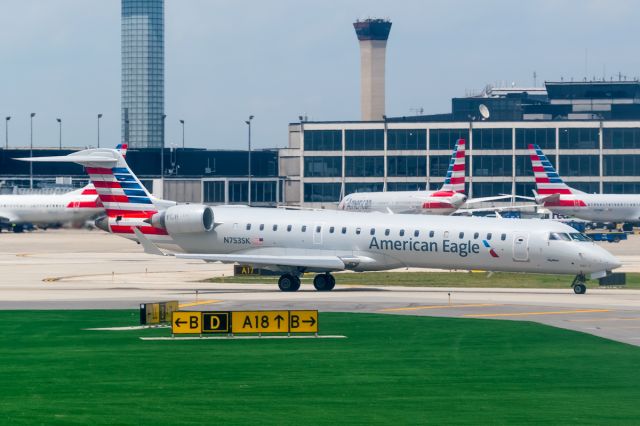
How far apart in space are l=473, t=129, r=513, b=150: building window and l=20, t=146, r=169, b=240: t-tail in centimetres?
10545

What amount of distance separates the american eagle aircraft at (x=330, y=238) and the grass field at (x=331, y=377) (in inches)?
485

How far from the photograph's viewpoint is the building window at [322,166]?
540ft

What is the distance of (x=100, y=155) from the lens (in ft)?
194

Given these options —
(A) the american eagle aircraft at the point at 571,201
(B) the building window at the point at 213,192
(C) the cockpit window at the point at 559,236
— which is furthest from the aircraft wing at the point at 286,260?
(B) the building window at the point at 213,192

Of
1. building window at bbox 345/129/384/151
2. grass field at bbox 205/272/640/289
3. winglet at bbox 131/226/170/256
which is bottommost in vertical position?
A: grass field at bbox 205/272/640/289

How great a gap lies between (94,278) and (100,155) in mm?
8928

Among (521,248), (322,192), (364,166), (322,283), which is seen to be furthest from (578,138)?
(521,248)

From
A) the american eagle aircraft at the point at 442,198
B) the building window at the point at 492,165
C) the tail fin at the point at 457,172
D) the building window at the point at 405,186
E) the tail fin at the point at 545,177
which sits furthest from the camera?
the building window at the point at 405,186

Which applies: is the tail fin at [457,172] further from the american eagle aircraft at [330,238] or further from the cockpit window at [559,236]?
the cockpit window at [559,236]

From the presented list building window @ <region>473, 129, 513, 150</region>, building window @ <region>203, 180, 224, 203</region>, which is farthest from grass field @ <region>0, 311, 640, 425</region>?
building window @ <region>473, 129, 513, 150</region>

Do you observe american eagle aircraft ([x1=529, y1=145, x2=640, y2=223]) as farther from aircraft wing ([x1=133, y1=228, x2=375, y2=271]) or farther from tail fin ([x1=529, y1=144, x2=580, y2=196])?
aircraft wing ([x1=133, y1=228, x2=375, y2=271])

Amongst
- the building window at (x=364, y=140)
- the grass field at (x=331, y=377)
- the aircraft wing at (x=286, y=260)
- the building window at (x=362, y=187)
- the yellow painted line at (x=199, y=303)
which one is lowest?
the yellow painted line at (x=199, y=303)

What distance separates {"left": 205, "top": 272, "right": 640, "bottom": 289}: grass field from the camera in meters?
60.7

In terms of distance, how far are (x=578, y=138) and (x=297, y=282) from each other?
359 ft
